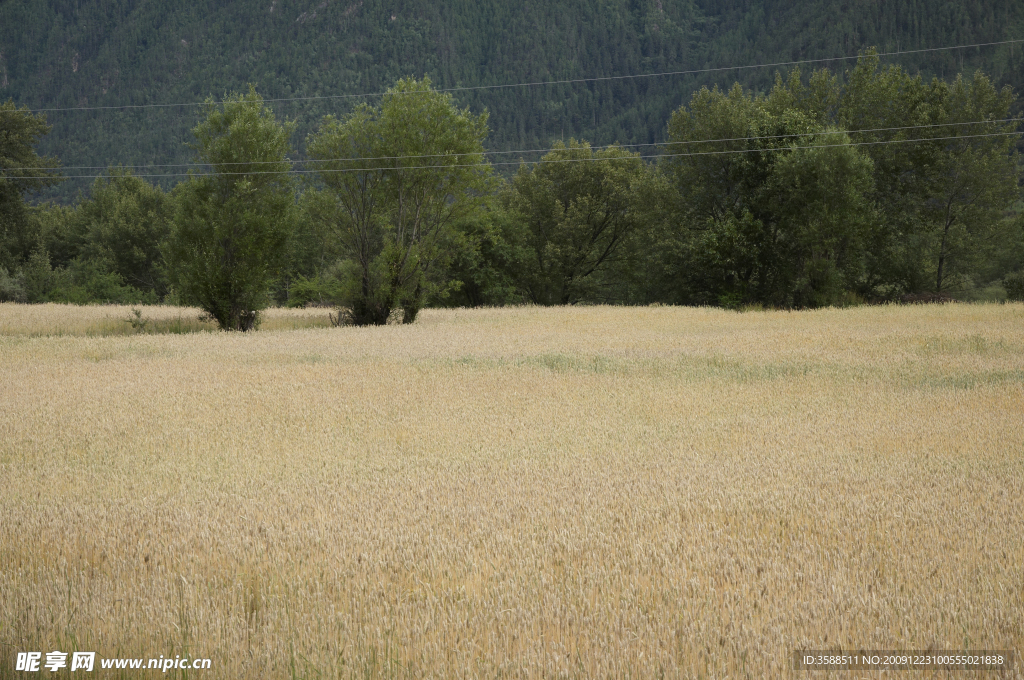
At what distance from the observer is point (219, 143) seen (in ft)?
101

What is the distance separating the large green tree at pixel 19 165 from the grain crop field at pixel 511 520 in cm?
4447

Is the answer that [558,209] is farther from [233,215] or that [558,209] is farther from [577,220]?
[233,215]

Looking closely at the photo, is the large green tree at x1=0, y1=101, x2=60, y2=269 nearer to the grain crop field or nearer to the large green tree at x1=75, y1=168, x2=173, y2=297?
the large green tree at x1=75, y1=168, x2=173, y2=297

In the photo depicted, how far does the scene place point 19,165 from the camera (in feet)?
173

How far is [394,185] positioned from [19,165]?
34.2 meters

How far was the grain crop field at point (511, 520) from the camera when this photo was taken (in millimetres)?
4141

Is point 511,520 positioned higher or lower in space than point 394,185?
lower

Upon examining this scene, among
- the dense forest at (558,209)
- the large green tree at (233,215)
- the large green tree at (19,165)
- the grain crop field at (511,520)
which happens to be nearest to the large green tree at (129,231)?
the dense forest at (558,209)

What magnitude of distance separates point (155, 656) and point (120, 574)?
60.4 inches

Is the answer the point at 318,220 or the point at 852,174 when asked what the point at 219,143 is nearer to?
the point at 318,220

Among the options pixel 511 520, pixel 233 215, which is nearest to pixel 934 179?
pixel 233 215

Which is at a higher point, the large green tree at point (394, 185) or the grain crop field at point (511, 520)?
the large green tree at point (394, 185)

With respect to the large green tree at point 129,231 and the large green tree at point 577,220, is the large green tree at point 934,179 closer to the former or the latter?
the large green tree at point 577,220

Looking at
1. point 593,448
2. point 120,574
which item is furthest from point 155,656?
point 593,448
